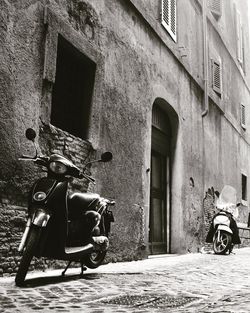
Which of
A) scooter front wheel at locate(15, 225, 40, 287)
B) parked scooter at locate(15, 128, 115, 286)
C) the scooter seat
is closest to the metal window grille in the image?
parked scooter at locate(15, 128, 115, 286)

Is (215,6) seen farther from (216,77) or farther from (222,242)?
(222,242)

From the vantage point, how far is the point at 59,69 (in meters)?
5.66

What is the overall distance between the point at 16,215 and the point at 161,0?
5.85 meters

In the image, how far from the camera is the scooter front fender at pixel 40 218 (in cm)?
366

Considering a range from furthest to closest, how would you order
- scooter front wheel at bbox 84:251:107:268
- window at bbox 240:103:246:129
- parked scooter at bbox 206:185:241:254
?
window at bbox 240:103:246:129 < parked scooter at bbox 206:185:241:254 < scooter front wheel at bbox 84:251:107:268

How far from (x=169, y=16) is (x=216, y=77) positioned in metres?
3.69

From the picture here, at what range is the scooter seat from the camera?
424cm

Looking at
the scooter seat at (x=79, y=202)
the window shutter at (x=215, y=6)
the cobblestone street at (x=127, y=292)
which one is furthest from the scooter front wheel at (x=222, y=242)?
the window shutter at (x=215, y=6)

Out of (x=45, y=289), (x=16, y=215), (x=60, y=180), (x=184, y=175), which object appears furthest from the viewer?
(x=184, y=175)

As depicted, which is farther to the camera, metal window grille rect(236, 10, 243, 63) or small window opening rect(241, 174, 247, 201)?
metal window grille rect(236, 10, 243, 63)

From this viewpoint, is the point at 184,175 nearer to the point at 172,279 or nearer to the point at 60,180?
the point at 172,279

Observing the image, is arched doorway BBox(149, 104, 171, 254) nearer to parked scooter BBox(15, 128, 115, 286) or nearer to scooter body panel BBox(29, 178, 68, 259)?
parked scooter BBox(15, 128, 115, 286)

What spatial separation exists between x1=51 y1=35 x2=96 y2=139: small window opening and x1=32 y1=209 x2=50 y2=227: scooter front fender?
1.93 meters

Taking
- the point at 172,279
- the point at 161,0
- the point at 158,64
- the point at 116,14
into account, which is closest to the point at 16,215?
the point at 172,279
